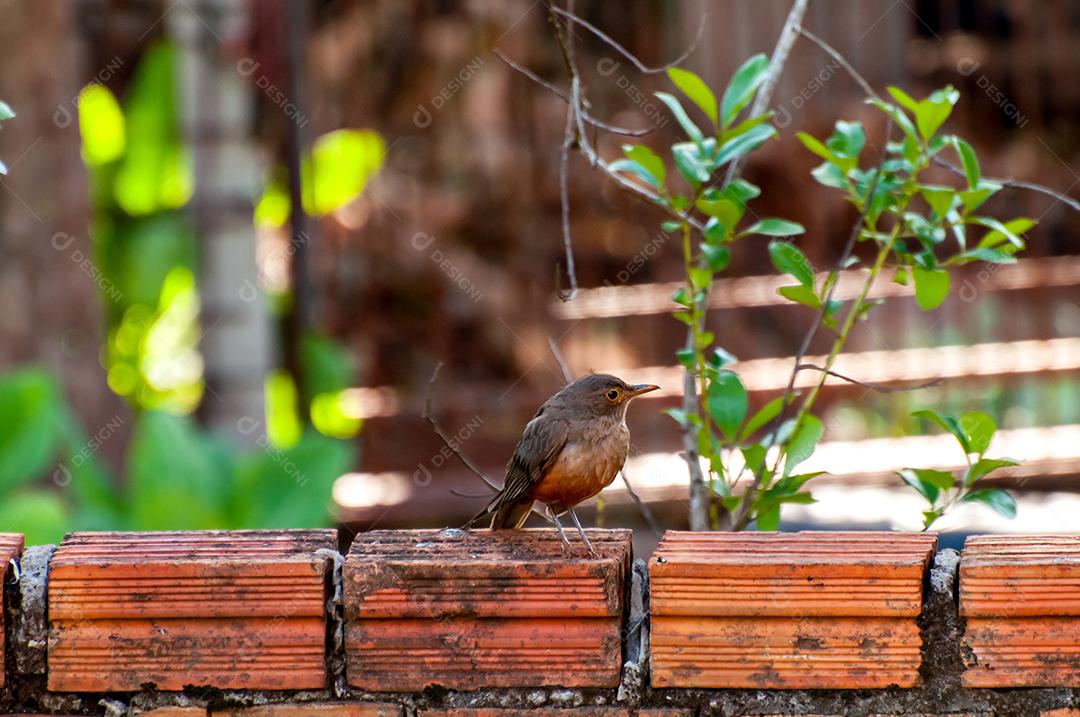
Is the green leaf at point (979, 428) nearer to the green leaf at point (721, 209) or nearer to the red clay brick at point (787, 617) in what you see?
the red clay brick at point (787, 617)

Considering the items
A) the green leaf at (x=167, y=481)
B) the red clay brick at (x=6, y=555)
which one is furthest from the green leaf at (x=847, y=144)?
the green leaf at (x=167, y=481)

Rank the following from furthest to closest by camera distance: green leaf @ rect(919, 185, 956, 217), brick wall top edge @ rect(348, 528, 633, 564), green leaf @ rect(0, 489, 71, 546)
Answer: green leaf @ rect(0, 489, 71, 546) < green leaf @ rect(919, 185, 956, 217) < brick wall top edge @ rect(348, 528, 633, 564)

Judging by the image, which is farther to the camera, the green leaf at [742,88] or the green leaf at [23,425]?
the green leaf at [23,425]

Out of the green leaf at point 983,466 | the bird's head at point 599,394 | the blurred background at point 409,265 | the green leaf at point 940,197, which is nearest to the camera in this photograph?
the green leaf at point 983,466

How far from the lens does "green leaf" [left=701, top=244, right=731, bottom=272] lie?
255 centimetres

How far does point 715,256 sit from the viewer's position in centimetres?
257

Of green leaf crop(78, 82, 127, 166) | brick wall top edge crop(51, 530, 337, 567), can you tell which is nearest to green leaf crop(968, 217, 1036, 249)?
brick wall top edge crop(51, 530, 337, 567)

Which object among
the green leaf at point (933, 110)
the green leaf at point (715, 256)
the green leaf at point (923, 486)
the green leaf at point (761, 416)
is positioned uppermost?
the green leaf at point (933, 110)

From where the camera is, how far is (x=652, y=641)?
2.12 meters

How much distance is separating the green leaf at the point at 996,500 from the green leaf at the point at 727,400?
42cm

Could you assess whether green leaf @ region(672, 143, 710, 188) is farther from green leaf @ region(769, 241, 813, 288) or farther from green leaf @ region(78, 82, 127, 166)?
green leaf @ region(78, 82, 127, 166)

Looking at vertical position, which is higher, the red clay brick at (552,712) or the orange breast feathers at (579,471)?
the orange breast feathers at (579,471)

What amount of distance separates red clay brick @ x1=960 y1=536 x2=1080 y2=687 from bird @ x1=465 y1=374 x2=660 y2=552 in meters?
0.70

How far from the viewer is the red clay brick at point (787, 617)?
2061 mm
